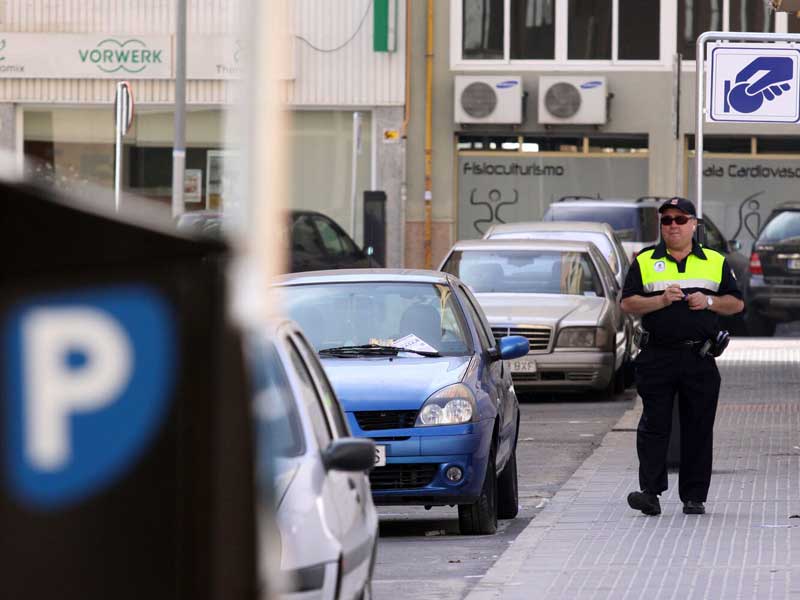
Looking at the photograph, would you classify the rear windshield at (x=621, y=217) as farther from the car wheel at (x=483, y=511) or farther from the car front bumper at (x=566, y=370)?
the car wheel at (x=483, y=511)

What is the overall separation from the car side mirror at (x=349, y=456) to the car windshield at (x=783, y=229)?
64.2 feet

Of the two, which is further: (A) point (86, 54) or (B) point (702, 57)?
(B) point (702, 57)

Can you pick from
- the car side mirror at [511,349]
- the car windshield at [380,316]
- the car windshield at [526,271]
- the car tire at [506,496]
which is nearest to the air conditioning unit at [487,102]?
the car windshield at [526,271]

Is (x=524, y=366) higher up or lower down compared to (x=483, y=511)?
higher up

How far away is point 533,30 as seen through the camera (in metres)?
33.2

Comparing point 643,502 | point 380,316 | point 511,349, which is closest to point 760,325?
point 380,316

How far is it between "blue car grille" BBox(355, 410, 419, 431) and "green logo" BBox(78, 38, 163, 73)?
754cm

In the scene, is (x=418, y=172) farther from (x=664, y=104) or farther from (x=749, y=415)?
(x=749, y=415)

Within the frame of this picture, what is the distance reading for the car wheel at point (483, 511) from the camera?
9.23 m

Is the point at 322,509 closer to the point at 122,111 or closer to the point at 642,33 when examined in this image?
the point at 122,111

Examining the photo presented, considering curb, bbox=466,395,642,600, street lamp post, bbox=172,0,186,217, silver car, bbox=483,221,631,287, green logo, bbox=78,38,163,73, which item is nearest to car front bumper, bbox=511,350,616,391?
curb, bbox=466,395,642,600

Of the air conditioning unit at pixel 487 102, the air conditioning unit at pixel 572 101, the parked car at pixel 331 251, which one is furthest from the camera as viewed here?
the air conditioning unit at pixel 487 102

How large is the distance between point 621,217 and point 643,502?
49.0ft

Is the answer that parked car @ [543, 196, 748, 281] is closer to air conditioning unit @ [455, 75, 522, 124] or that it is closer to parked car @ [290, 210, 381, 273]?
parked car @ [290, 210, 381, 273]
